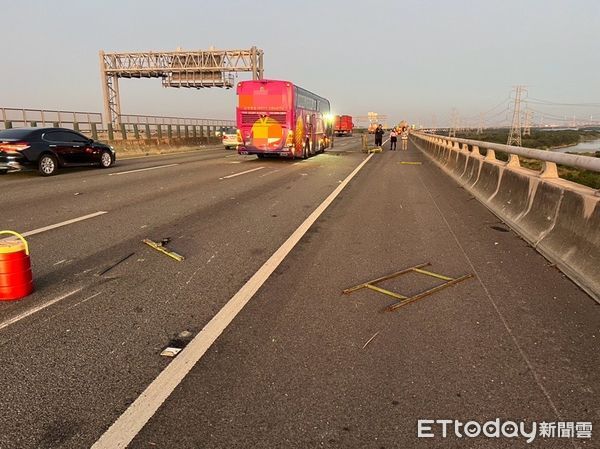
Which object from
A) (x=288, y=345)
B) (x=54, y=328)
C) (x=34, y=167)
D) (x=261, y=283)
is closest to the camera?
(x=288, y=345)

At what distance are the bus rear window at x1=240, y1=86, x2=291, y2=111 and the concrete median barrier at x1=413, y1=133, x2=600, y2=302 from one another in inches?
521

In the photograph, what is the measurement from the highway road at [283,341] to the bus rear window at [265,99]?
15.0m

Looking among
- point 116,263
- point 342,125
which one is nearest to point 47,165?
point 116,263

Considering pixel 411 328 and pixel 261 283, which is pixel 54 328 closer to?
pixel 261 283

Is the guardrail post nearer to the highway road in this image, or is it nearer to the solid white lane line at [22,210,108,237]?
the highway road

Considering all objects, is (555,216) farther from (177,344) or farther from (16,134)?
(16,134)

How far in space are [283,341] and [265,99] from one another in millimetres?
19091

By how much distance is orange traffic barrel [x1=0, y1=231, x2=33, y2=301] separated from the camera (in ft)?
13.4

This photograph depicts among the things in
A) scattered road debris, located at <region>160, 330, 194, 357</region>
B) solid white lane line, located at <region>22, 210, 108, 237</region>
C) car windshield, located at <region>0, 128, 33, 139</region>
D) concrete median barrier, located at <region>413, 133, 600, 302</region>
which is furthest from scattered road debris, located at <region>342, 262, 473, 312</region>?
car windshield, located at <region>0, 128, 33, 139</region>

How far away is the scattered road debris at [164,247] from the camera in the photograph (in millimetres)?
5641

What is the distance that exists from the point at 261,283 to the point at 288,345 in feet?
4.53

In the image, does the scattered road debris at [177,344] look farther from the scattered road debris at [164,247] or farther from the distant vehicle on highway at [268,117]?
the distant vehicle on highway at [268,117]

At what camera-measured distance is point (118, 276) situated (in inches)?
194

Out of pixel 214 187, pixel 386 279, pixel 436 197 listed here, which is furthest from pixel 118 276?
pixel 436 197
